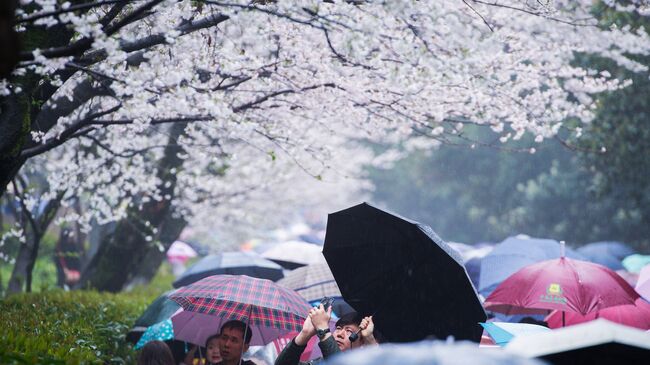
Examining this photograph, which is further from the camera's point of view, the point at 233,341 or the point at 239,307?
the point at 239,307

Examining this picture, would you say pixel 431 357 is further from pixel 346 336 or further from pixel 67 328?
pixel 67 328

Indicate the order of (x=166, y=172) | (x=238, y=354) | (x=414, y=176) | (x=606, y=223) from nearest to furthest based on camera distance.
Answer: (x=238, y=354)
(x=166, y=172)
(x=606, y=223)
(x=414, y=176)

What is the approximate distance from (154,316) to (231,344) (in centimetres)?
209

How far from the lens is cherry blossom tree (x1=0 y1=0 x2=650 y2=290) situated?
5.26 metres

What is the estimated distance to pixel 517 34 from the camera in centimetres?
862

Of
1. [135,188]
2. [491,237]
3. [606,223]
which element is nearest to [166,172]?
[135,188]

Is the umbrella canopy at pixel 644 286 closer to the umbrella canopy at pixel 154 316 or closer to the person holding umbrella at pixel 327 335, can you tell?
the person holding umbrella at pixel 327 335

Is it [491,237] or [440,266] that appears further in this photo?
[491,237]

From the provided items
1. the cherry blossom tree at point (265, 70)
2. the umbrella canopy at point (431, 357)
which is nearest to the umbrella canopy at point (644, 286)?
the cherry blossom tree at point (265, 70)

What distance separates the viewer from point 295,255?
40.9 ft

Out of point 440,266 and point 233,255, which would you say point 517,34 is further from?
point 233,255

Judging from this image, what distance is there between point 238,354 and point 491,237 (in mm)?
33096

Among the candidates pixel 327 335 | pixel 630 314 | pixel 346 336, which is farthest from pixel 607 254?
pixel 327 335

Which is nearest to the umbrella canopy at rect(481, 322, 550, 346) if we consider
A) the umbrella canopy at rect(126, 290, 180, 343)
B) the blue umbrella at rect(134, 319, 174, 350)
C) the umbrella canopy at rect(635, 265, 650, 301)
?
the umbrella canopy at rect(635, 265, 650, 301)
